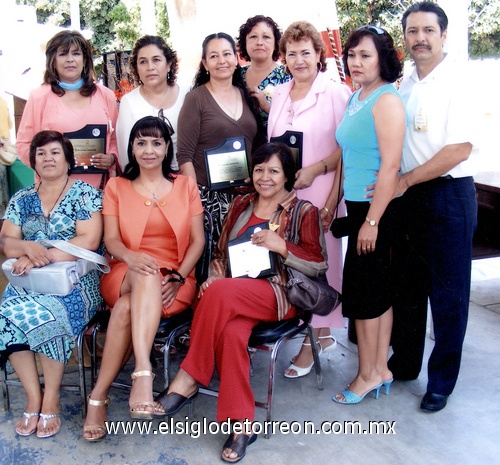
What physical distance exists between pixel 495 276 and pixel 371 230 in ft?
9.99

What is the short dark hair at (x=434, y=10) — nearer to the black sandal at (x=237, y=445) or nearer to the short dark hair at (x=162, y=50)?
the short dark hair at (x=162, y=50)

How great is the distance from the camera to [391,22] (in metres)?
22.8

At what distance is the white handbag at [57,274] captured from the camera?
3.04 m

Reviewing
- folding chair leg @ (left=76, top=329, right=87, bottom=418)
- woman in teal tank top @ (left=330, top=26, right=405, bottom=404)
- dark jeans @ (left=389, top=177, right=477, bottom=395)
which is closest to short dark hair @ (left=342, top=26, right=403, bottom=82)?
woman in teal tank top @ (left=330, top=26, right=405, bottom=404)

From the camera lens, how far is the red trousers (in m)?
2.79

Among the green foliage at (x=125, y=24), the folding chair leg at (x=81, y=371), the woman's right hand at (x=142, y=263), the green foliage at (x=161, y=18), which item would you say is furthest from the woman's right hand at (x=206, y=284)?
the green foliage at (x=125, y=24)

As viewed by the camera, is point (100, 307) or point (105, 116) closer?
point (100, 307)

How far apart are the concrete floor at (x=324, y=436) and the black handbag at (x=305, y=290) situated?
58cm

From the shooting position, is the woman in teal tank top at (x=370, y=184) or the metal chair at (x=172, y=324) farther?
the metal chair at (x=172, y=324)

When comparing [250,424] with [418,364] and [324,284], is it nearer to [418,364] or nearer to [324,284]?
[324,284]

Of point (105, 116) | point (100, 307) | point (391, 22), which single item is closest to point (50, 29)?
point (105, 116)

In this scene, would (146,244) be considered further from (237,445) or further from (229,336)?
(237,445)

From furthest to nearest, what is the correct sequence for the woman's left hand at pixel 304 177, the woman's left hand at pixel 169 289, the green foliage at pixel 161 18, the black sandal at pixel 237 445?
1. the green foliage at pixel 161 18
2. the woman's left hand at pixel 304 177
3. the woman's left hand at pixel 169 289
4. the black sandal at pixel 237 445

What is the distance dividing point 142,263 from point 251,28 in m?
1.77
